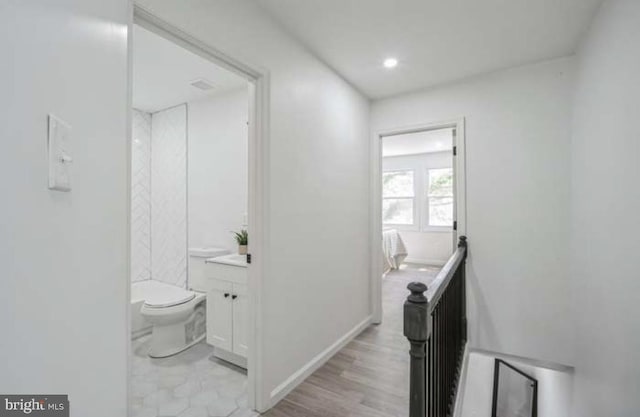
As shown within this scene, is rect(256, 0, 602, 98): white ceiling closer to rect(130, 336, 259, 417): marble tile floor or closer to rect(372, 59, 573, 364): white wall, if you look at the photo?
rect(372, 59, 573, 364): white wall

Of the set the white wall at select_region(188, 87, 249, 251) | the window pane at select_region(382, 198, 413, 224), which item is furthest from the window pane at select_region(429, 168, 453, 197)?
the white wall at select_region(188, 87, 249, 251)

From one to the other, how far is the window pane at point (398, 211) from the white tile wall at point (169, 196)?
505 cm

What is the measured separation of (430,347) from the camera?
1244mm

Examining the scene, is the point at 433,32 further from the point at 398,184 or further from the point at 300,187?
the point at 398,184

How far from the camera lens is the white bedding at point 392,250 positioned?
5824 millimetres

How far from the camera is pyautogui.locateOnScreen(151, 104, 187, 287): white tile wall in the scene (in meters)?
3.29

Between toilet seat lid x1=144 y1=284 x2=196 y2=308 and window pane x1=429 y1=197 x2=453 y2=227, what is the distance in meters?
5.45

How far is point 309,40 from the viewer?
7.02 feet

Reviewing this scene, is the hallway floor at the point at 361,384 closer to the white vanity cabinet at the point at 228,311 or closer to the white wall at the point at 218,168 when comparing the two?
the white vanity cabinet at the point at 228,311

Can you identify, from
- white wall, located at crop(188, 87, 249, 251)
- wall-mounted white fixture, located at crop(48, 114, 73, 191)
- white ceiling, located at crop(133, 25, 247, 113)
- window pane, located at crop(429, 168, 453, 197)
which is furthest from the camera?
window pane, located at crop(429, 168, 453, 197)

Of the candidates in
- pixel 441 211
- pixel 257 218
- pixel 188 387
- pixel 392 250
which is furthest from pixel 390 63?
pixel 441 211

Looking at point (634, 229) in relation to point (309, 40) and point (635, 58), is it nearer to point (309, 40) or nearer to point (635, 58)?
point (635, 58)

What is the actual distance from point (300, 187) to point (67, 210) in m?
1.52

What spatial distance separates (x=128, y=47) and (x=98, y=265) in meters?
0.83
